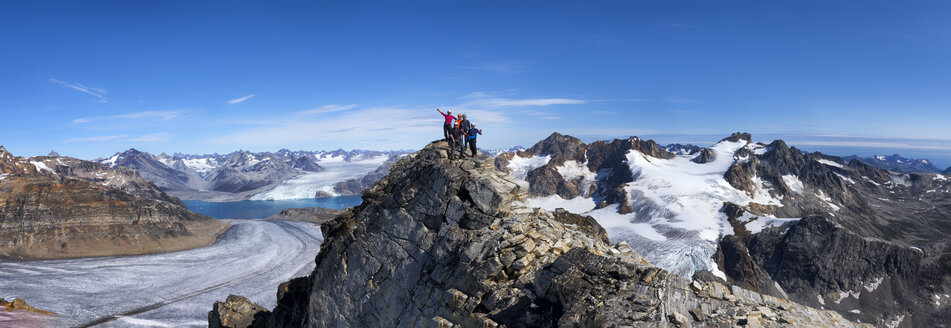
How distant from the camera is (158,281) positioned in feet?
259

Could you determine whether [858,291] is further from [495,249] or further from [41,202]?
[41,202]

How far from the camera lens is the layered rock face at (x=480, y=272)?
1330 centimetres

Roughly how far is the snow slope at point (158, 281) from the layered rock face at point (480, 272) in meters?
48.5

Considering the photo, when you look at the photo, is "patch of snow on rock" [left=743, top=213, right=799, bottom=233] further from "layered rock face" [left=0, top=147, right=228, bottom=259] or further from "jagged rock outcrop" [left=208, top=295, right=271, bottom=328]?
"layered rock face" [left=0, top=147, right=228, bottom=259]

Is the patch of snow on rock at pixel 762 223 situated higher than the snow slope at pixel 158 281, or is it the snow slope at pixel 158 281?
the snow slope at pixel 158 281

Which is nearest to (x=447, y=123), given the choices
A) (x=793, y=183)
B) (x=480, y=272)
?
(x=480, y=272)

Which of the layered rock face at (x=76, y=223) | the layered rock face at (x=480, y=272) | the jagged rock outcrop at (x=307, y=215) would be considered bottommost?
the jagged rock outcrop at (x=307, y=215)

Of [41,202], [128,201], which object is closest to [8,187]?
[41,202]

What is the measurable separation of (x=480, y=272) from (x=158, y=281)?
85.7m

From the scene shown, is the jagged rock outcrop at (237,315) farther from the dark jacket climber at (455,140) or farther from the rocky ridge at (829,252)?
the rocky ridge at (829,252)

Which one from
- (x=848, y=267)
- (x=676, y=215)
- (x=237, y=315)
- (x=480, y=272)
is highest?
(x=480, y=272)

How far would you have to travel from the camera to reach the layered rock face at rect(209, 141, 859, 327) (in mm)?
13297

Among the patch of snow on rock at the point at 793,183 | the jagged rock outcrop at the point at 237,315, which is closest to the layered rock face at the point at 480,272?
the jagged rock outcrop at the point at 237,315

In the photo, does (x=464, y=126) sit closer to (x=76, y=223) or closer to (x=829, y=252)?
(x=76, y=223)
